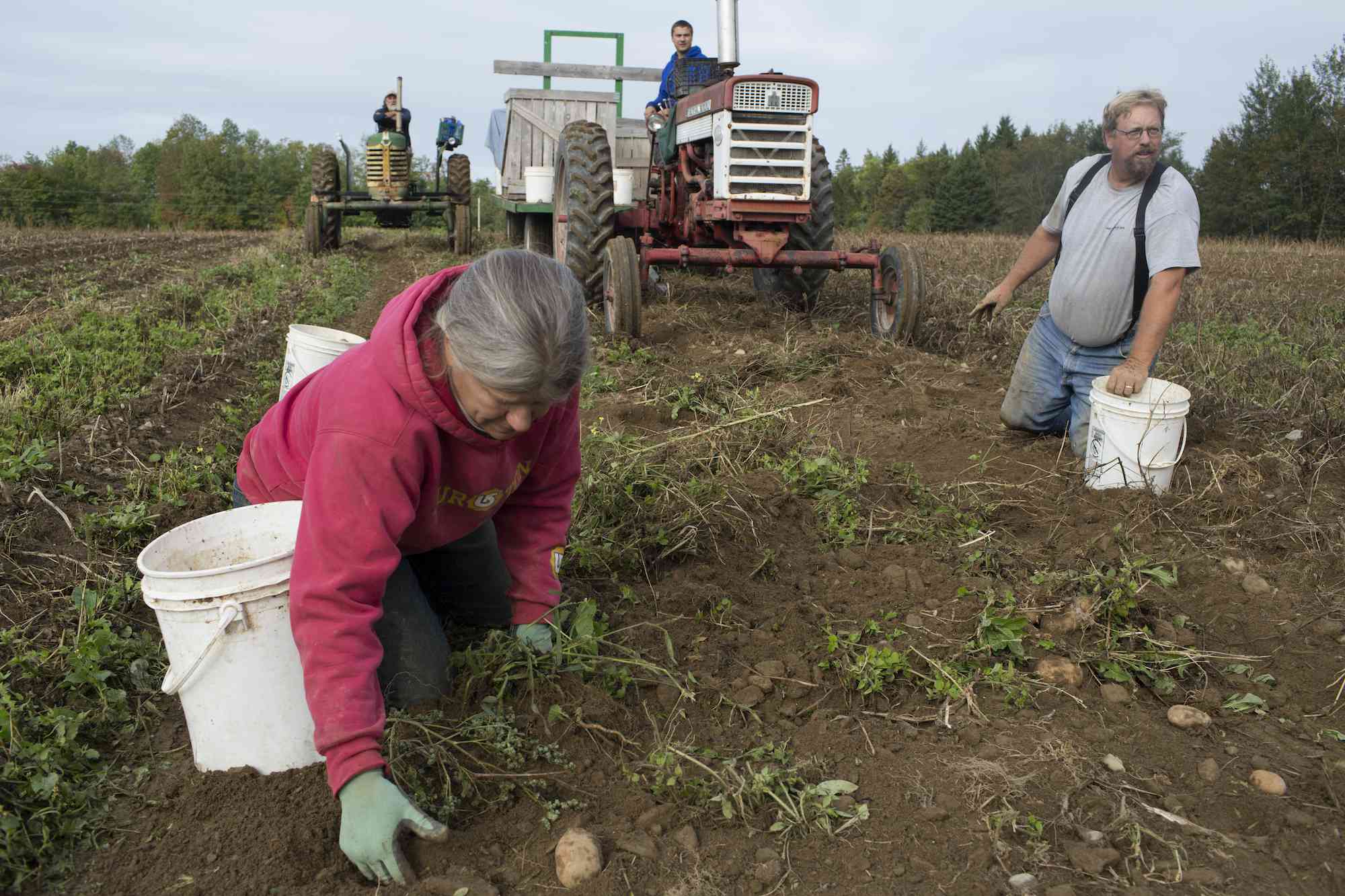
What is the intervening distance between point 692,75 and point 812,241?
1.83m

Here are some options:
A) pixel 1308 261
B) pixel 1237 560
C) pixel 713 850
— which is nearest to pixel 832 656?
pixel 713 850

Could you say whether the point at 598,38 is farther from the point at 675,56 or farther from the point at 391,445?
the point at 391,445

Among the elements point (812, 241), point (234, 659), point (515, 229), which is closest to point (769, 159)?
point (812, 241)

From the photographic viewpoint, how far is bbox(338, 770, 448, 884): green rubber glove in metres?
1.78

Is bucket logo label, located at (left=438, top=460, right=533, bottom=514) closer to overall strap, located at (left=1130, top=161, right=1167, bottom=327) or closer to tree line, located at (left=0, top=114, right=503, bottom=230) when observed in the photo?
overall strap, located at (left=1130, top=161, right=1167, bottom=327)

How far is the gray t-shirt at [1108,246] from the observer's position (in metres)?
3.83

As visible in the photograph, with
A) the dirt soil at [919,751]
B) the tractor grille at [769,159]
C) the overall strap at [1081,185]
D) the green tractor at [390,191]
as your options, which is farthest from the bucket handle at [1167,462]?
the green tractor at [390,191]

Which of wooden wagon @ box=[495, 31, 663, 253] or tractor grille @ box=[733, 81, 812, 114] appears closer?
tractor grille @ box=[733, 81, 812, 114]

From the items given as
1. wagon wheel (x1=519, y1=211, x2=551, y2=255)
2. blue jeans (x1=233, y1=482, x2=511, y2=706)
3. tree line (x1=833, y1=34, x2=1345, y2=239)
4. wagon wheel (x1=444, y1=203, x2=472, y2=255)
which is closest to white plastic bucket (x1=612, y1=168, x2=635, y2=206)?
wagon wheel (x1=519, y1=211, x2=551, y2=255)

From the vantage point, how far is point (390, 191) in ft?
46.8

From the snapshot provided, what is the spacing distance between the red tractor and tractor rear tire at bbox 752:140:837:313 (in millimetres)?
11

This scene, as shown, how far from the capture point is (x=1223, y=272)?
1153cm

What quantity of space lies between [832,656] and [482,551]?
1030mm

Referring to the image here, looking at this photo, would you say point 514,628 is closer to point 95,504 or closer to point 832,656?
point 832,656
